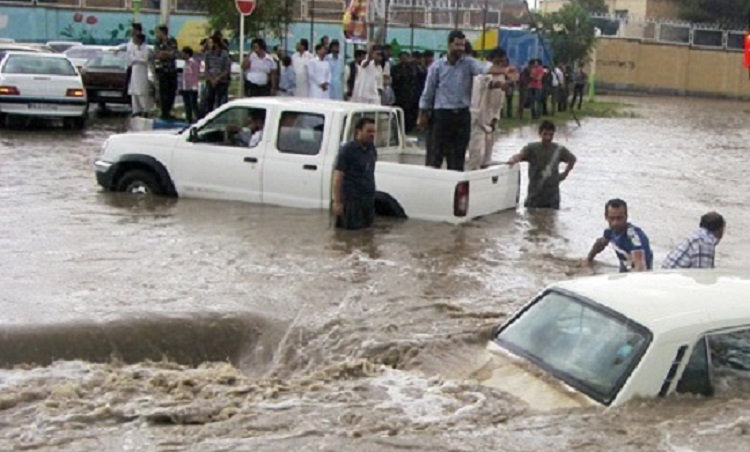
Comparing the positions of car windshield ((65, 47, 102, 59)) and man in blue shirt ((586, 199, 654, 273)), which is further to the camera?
car windshield ((65, 47, 102, 59))

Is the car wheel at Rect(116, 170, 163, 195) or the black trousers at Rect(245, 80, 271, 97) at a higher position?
the black trousers at Rect(245, 80, 271, 97)

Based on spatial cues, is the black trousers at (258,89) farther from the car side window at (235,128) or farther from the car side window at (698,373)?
the car side window at (698,373)

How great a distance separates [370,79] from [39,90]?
621 centimetres

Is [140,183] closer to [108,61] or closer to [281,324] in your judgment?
[281,324]

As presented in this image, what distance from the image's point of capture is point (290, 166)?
1314cm

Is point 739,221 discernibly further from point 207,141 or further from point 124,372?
point 124,372

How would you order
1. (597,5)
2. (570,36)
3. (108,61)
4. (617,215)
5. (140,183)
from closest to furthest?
(617,215) → (140,183) → (108,61) → (570,36) → (597,5)

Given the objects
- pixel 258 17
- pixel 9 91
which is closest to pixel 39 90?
pixel 9 91

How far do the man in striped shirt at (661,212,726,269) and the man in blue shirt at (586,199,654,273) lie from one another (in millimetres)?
565

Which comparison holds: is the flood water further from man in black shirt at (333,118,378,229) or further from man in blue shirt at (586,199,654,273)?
man in blue shirt at (586,199,654,273)

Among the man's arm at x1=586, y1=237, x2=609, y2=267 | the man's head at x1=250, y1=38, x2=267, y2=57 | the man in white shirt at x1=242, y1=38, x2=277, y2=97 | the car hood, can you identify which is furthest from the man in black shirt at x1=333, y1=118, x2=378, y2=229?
the man's head at x1=250, y1=38, x2=267, y2=57

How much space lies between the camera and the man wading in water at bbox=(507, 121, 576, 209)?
44.8ft

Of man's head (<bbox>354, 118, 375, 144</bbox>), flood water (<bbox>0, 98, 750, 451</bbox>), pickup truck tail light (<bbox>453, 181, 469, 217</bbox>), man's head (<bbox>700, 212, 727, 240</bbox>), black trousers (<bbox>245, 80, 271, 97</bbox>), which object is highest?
man's head (<bbox>354, 118, 375, 144</bbox>)

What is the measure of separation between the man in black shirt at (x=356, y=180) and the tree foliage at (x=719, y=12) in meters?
54.7
